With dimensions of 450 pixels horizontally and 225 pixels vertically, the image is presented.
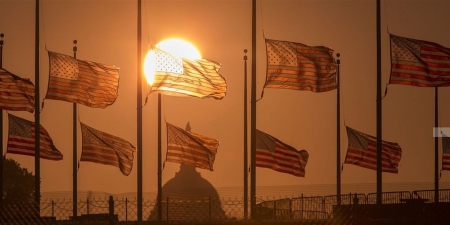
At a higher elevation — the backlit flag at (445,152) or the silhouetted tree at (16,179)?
the backlit flag at (445,152)

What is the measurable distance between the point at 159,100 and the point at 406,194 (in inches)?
433

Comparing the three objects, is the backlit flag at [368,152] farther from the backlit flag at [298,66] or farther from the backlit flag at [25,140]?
the backlit flag at [25,140]

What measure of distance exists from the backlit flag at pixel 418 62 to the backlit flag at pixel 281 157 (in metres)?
8.42

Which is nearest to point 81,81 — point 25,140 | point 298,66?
point 25,140

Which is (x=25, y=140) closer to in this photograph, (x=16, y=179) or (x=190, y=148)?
(x=190, y=148)

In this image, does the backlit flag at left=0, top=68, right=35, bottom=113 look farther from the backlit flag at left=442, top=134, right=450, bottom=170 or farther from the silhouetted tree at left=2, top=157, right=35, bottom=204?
the silhouetted tree at left=2, top=157, right=35, bottom=204

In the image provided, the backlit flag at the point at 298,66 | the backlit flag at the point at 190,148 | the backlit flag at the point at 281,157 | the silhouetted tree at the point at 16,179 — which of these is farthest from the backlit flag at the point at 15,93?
the silhouetted tree at the point at 16,179

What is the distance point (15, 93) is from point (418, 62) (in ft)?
48.7

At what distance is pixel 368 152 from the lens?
57688mm

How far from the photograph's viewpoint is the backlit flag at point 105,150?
52062mm

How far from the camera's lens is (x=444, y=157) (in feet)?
204

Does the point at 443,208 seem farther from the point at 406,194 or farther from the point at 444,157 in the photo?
the point at 444,157

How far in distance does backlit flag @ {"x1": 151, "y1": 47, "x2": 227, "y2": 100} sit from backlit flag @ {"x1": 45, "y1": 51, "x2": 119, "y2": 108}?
196cm

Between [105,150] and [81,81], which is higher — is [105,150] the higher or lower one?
the lower one
